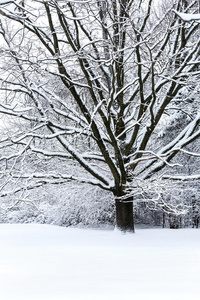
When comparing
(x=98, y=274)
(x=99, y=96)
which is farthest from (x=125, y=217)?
(x=98, y=274)

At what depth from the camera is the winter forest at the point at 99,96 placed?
7523mm

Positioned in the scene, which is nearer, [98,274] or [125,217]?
[98,274]

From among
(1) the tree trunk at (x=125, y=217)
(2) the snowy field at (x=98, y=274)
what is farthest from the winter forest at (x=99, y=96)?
(2) the snowy field at (x=98, y=274)

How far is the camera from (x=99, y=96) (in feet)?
31.4

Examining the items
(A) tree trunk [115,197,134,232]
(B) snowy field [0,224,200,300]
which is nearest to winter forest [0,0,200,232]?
(A) tree trunk [115,197,134,232]

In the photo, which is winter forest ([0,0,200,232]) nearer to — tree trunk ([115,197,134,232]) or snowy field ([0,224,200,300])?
tree trunk ([115,197,134,232])

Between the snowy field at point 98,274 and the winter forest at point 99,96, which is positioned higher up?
the winter forest at point 99,96

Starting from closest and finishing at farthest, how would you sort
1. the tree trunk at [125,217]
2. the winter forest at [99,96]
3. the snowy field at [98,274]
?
the snowy field at [98,274]
the winter forest at [99,96]
the tree trunk at [125,217]

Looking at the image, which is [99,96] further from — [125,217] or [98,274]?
[98,274]

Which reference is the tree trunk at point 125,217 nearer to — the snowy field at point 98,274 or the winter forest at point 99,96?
the winter forest at point 99,96

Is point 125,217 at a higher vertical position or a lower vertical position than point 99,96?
lower

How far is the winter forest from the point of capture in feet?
24.7

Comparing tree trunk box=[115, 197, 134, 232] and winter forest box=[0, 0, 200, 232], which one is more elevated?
winter forest box=[0, 0, 200, 232]

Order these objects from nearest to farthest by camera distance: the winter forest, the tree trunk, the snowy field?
the snowy field
the winter forest
the tree trunk
